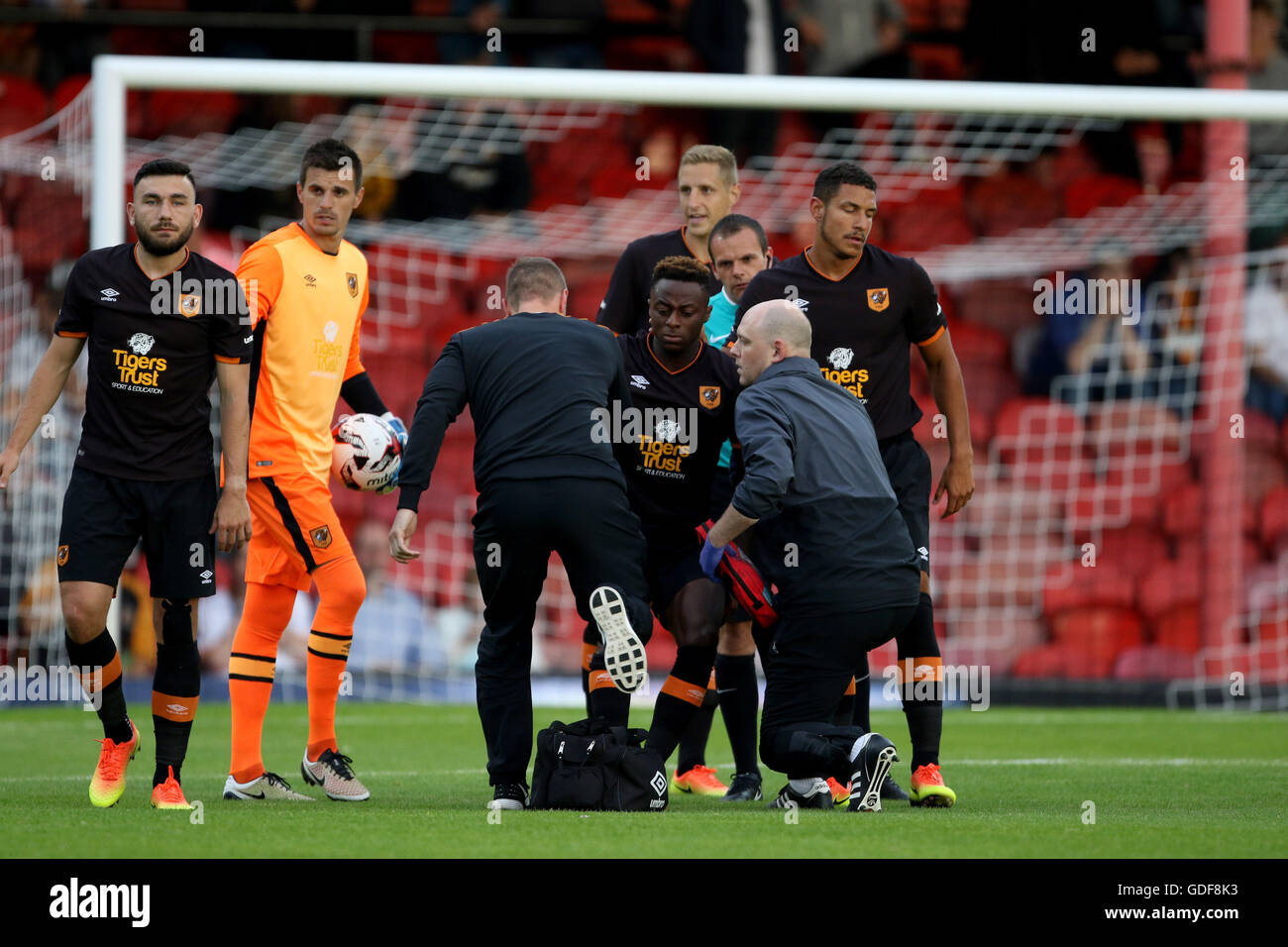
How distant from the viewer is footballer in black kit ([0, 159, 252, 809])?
541 centimetres

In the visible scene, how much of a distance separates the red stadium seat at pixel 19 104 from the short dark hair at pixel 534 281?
25.5 feet

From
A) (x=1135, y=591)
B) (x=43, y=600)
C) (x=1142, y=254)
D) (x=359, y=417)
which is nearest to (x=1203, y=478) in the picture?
(x=1135, y=591)

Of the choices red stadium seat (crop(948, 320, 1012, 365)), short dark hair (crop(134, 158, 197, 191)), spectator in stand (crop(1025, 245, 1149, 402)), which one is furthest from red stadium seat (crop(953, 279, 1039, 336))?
short dark hair (crop(134, 158, 197, 191))

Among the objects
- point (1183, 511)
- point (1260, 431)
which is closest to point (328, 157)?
point (1183, 511)

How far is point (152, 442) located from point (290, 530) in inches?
23.3

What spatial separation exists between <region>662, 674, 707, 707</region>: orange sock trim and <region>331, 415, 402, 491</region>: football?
4.15 ft

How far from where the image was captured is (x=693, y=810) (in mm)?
5355

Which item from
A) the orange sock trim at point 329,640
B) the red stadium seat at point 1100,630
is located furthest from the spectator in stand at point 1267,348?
the orange sock trim at point 329,640

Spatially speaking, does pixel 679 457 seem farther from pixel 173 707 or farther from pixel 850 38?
pixel 850 38

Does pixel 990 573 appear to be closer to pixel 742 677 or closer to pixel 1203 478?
pixel 1203 478

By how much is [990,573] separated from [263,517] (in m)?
7.46

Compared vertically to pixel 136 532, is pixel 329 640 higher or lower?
lower

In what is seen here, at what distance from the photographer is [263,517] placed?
5.85m

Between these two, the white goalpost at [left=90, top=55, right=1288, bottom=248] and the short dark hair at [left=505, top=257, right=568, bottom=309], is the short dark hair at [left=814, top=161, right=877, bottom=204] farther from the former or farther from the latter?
the white goalpost at [left=90, top=55, right=1288, bottom=248]
